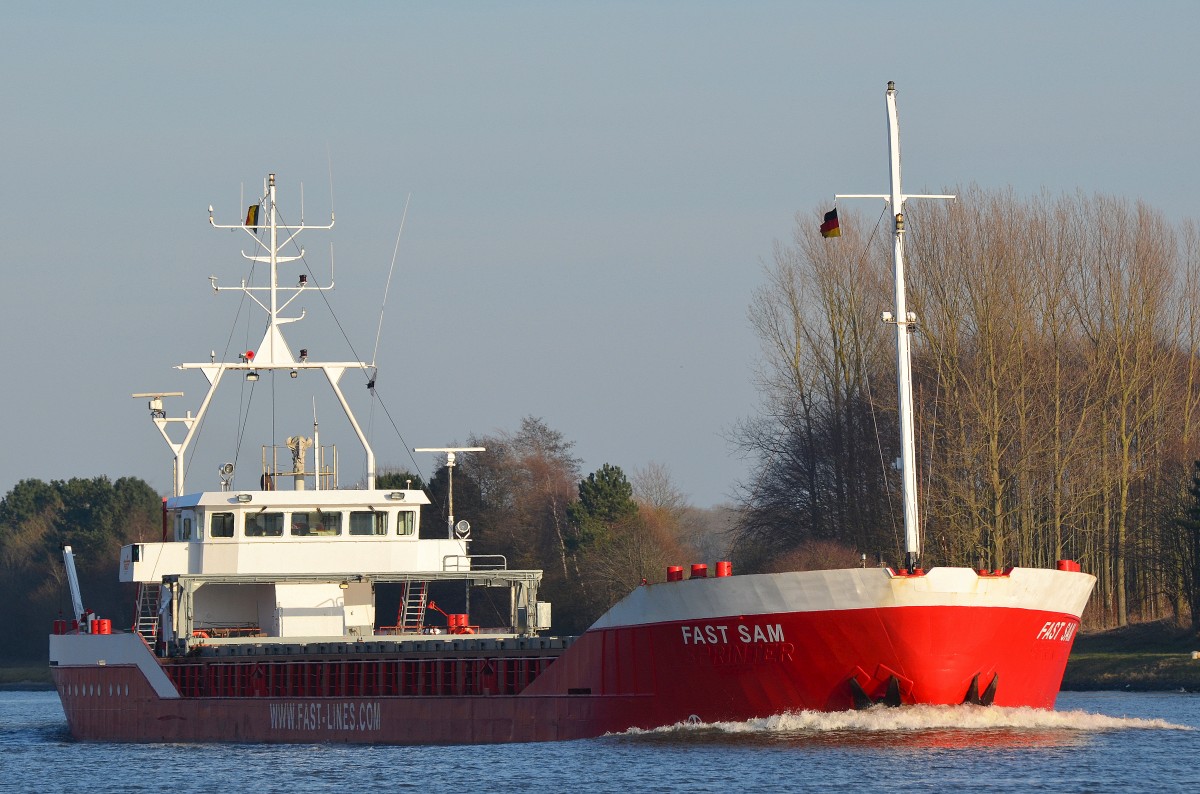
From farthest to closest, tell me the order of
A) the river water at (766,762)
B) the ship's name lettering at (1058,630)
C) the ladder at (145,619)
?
1. the ladder at (145,619)
2. the ship's name lettering at (1058,630)
3. the river water at (766,762)

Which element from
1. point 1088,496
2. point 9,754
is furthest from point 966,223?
point 9,754

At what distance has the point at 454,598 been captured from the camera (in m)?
66.1

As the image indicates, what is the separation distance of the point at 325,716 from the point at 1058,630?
15.1 meters

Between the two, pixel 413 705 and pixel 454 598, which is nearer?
pixel 413 705

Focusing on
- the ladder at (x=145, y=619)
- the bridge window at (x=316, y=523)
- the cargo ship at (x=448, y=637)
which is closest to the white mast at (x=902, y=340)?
the cargo ship at (x=448, y=637)

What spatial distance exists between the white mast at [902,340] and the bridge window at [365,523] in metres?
15.1

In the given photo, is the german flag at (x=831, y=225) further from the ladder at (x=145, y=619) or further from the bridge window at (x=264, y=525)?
the ladder at (x=145, y=619)

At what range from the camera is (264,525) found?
39.8 metres

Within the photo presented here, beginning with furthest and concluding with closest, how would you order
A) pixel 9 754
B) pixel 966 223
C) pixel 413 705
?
pixel 966 223, pixel 9 754, pixel 413 705

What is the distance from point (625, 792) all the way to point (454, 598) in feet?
137

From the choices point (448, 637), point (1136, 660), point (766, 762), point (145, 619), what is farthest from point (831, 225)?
point (1136, 660)

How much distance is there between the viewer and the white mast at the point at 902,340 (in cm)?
2770

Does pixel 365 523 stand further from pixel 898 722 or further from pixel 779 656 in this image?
pixel 898 722

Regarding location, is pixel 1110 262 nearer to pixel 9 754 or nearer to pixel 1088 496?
pixel 1088 496
